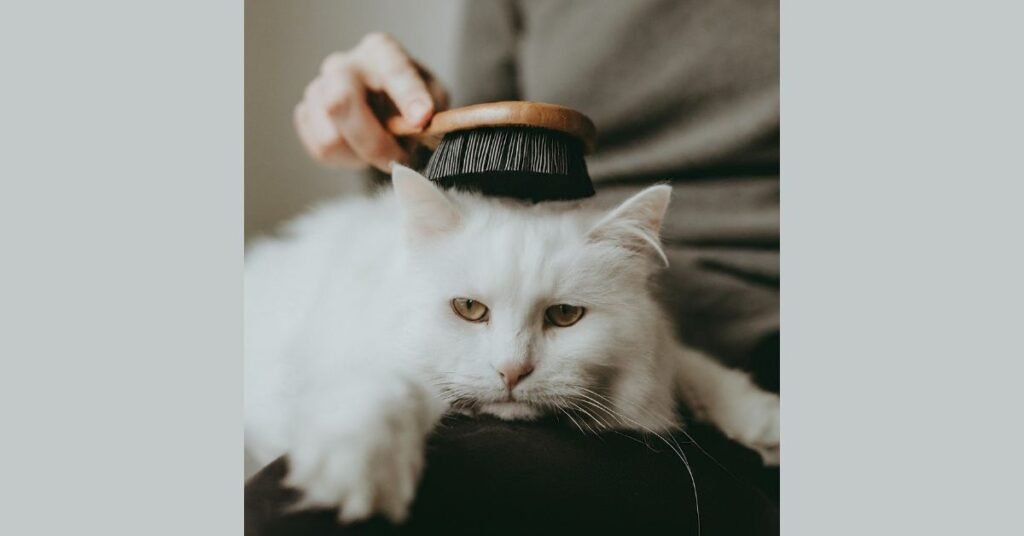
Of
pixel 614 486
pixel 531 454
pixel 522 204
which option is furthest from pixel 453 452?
pixel 522 204

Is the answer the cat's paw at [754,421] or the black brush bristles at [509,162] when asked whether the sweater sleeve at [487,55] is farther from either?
the cat's paw at [754,421]

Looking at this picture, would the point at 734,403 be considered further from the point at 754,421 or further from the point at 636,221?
the point at 636,221

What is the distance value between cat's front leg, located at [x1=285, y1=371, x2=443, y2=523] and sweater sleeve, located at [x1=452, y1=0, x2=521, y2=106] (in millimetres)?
434

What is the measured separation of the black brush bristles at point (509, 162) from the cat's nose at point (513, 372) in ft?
0.76

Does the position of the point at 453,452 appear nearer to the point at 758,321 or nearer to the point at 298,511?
the point at 298,511

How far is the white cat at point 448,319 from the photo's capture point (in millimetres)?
787

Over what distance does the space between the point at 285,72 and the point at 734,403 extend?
0.76m

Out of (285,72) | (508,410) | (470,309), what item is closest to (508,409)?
(508,410)

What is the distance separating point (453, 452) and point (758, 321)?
0.55 meters

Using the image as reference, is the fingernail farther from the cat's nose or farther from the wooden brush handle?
the cat's nose

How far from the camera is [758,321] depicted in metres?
1.05

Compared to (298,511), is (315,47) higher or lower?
higher

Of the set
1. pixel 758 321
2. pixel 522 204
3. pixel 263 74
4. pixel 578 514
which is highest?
pixel 263 74

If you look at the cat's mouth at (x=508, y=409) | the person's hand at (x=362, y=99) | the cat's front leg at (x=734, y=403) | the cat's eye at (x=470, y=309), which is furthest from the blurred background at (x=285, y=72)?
the cat's front leg at (x=734, y=403)
